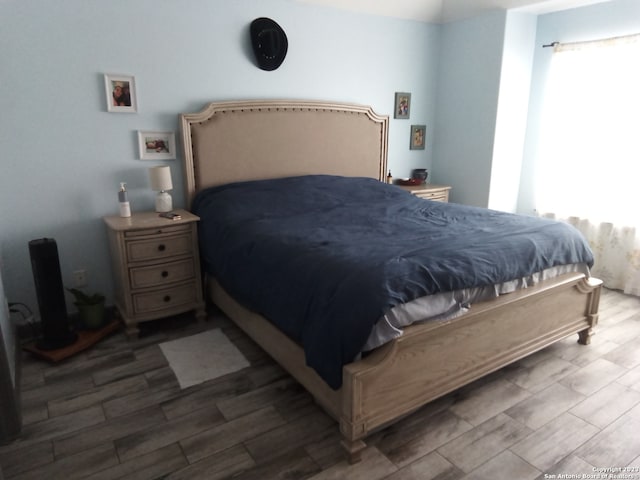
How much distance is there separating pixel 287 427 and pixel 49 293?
160 cm

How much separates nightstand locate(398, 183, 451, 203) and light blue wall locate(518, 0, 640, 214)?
0.75 metres

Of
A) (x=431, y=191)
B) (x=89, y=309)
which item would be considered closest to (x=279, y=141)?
(x=431, y=191)

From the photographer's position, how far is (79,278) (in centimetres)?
293

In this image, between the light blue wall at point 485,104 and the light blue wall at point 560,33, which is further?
the light blue wall at point 485,104

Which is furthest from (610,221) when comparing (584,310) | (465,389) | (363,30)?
(363,30)

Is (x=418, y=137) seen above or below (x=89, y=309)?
above

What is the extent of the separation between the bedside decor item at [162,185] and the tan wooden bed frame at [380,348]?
21cm

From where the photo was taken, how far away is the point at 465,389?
2.22 meters

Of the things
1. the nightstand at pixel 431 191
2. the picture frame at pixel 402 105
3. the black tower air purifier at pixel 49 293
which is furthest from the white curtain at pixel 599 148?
the black tower air purifier at pixel 49 293

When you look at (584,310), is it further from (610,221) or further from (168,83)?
(168,83)

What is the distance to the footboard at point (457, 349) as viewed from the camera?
169cm

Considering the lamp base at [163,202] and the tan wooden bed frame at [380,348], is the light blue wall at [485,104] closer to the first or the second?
the tan wooden bed frame at [380,348]

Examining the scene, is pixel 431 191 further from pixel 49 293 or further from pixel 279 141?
pixel 49 293

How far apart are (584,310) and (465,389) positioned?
3.31 ft
